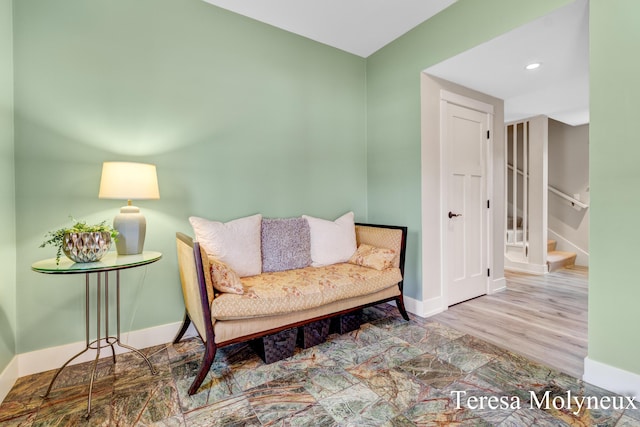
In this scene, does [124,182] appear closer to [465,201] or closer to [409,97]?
[409,97]

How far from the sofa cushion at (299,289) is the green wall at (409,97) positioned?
2.25 ft

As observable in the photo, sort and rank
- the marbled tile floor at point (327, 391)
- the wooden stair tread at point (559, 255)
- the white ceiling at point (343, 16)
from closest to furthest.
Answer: the marbled tile floor at point (327, 391) < the white ceiling at point (343, 16) < the wooden stair tread at point (559, 255)

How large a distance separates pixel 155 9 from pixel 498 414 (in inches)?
130

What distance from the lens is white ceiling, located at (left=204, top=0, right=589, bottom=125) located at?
2.08 meters

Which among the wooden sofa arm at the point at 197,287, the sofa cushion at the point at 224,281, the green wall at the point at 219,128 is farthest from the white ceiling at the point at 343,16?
the sofa cushion at the point at 224,281

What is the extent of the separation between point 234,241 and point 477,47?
93.2 inches

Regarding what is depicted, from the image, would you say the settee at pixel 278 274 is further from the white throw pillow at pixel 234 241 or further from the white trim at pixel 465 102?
the white trim at pixel 465 102

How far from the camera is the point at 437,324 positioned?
2.49 metres

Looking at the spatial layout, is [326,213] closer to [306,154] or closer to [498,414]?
[306,154]

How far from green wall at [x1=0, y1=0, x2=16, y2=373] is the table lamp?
467mm

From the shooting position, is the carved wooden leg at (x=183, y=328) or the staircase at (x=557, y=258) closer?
the carved wooden leg at (x=183, y=328)

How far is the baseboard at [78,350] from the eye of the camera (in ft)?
5.89

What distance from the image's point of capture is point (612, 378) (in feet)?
5.16

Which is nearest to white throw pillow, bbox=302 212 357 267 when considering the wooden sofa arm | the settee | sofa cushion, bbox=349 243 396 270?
the settee
